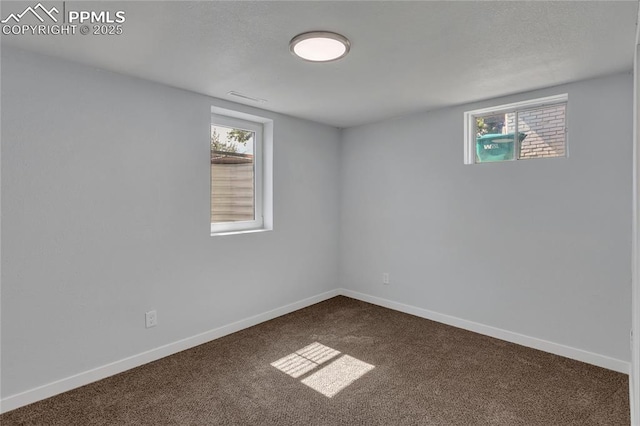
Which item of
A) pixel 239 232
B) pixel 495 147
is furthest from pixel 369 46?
pixel 239 232

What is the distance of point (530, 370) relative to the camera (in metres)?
2.62

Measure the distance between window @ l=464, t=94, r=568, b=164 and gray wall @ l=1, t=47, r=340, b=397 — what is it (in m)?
2.18

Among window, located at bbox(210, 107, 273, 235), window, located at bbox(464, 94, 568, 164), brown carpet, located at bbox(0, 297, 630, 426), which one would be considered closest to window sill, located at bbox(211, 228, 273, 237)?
window, located at bbox(210, 107, 273, 235)

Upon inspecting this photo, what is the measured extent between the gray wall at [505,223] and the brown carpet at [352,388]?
15.5 inches

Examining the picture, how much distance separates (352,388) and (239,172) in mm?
2362

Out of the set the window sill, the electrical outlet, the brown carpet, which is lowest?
the brown carpet

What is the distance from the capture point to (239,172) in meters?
3.67

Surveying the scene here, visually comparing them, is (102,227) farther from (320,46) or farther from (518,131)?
(518,131)

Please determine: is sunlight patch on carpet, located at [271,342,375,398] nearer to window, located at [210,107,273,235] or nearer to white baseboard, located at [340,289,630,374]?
white baseboard, located at [340,289,630,374]

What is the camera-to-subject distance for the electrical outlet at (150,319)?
9.08 ft

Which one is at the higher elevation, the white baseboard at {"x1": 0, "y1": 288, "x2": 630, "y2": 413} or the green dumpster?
the green dumpster

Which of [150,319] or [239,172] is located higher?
[239,172]

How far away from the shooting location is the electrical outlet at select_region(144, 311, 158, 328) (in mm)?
2768

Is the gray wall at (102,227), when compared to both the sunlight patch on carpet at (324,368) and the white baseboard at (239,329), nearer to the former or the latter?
the white baseboard at (239,329)
